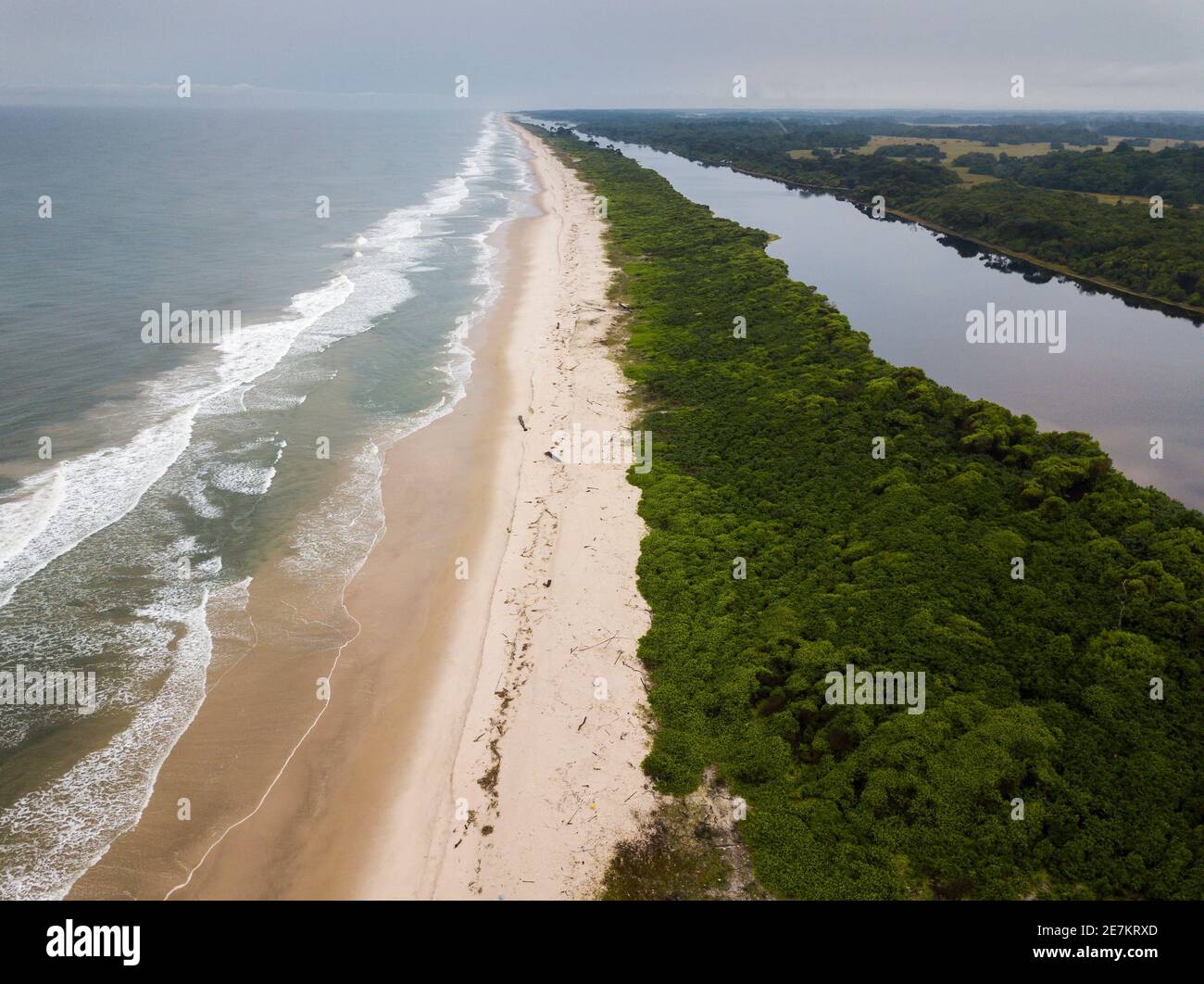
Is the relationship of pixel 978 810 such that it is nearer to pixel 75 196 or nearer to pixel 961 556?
pixel 961 556

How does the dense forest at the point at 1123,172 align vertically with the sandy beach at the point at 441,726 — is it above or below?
above

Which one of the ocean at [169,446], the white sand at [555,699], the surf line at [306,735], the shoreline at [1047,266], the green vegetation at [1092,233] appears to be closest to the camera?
the surf line at [306,735]

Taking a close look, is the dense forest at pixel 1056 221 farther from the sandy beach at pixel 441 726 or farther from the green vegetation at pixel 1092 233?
the sandy beach at pixel 441 726

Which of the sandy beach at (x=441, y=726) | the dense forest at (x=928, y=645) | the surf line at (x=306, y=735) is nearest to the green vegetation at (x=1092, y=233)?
the dense forest at (x=928, y=645)

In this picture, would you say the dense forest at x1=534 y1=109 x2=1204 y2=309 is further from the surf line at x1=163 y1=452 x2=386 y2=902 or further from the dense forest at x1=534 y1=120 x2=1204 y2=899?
the surf line at x1=163 y1=452 x2=386 y2=902

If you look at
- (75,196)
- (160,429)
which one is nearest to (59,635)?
(160,429)
